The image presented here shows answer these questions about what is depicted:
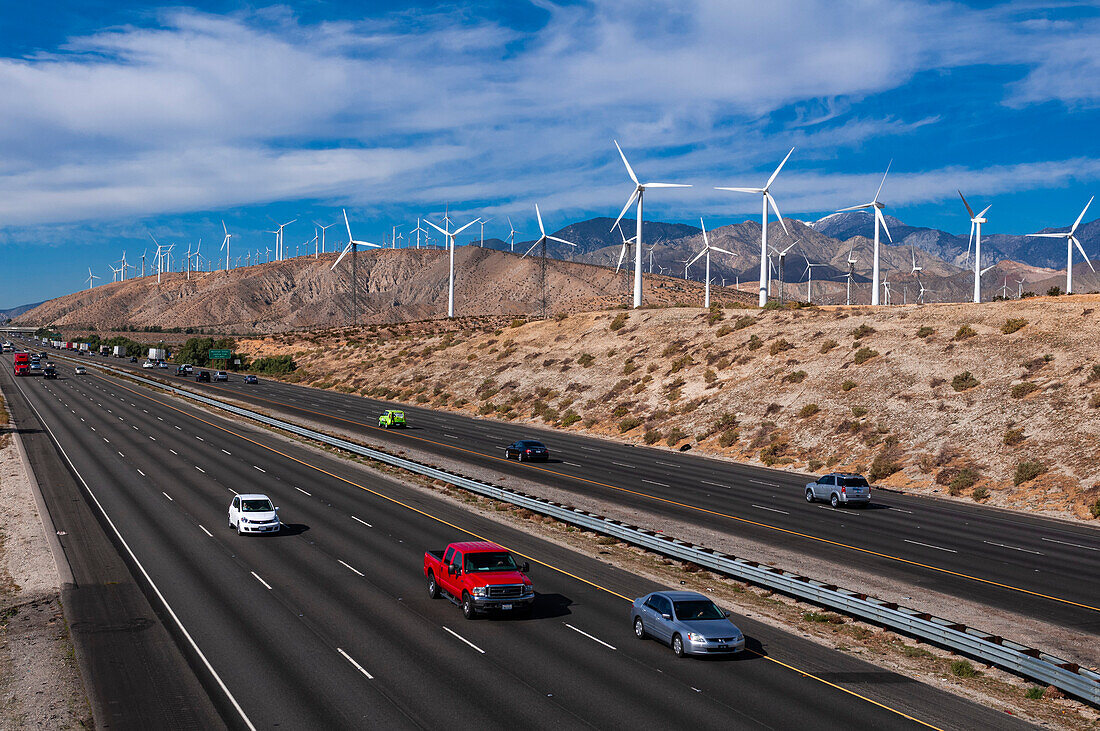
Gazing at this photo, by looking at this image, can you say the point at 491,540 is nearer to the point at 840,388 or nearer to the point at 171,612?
the point at 171,612

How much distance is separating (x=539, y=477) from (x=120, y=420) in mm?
42949

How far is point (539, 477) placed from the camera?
4881cm

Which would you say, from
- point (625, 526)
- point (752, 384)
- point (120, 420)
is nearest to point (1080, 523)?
point (625, 526)

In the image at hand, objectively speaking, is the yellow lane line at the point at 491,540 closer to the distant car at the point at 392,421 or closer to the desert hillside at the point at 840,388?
the distant car at the point at 392,421

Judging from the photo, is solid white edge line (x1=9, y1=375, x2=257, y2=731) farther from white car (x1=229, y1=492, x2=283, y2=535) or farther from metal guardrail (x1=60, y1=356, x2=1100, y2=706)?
metal guardrail (x1=60, y1=356, x2=1100, y2=706)

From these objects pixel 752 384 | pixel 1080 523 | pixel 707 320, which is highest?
pixel 707 320

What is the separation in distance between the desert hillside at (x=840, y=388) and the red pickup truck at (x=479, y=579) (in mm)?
33069

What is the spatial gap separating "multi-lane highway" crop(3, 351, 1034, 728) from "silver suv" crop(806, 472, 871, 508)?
17.4 m

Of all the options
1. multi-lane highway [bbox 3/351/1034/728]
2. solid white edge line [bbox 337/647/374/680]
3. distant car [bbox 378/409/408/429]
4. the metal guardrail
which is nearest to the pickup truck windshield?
multi-lane highway [bbox 3/351/1034/728]

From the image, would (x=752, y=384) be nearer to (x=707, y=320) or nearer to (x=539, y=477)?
(x=707, y=320)

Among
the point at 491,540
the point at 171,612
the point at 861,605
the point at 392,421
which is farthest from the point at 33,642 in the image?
the point at 392,421

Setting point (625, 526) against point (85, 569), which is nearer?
point (85, 569)

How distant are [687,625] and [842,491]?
2532 cm

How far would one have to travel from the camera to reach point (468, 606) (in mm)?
22562
